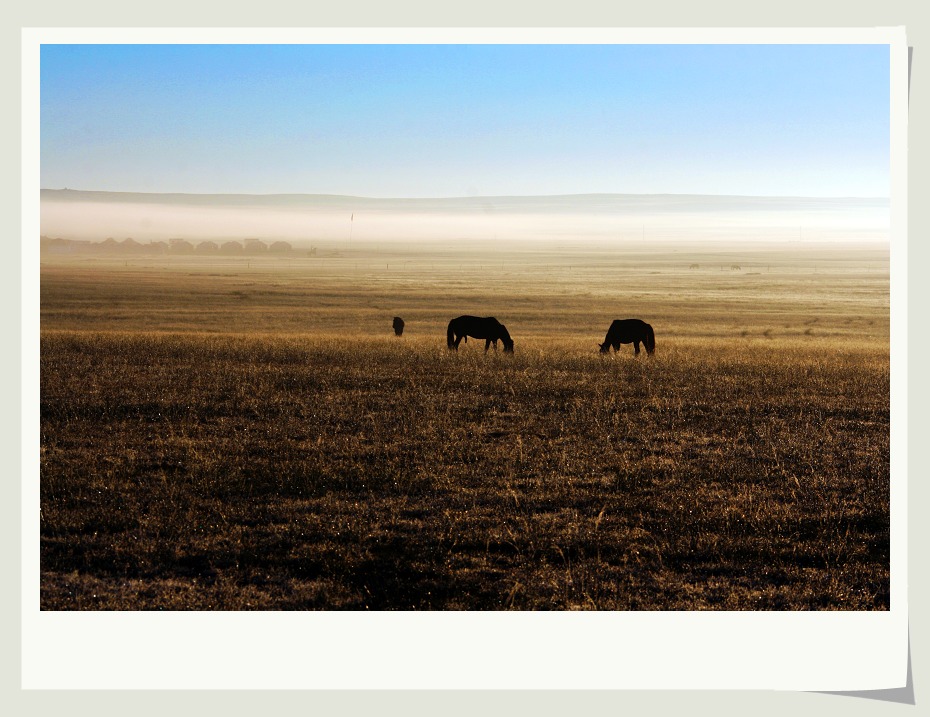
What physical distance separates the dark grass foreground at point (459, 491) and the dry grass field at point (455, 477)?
0.03 metres

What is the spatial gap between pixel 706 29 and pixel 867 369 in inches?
529

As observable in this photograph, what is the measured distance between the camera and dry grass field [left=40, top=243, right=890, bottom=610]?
Result: 7.52 metres

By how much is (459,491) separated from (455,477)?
562 mm

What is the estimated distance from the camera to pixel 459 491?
397 inches

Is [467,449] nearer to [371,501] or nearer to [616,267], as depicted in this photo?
[371,501]

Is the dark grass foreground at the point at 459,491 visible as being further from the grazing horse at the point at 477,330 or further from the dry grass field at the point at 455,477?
the grazing horse at the point at 477,330

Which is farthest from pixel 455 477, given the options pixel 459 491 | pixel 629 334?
pixel 629 334

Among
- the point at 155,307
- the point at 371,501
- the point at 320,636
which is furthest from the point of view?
the point at 155,307

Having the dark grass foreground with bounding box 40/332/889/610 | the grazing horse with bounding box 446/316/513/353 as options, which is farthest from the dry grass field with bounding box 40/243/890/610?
the grazing horse with bounding box 446/316/513/353

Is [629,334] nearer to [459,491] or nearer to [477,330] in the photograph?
[477,330]

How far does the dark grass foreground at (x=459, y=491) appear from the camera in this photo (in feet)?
24.5

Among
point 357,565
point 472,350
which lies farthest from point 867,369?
point 357,565

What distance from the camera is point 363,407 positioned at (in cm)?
1488
